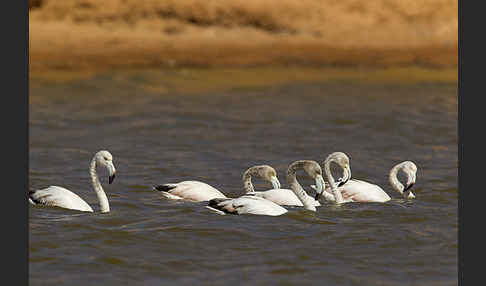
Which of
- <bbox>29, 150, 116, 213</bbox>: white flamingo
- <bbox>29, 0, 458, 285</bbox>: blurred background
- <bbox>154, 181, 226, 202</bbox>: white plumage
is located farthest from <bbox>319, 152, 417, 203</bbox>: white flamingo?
<bbox>29, 150, 116, 213</bbox>: white flamingo

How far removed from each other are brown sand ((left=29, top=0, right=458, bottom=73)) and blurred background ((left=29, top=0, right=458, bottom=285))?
0.11ft

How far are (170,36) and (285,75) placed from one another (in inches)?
108

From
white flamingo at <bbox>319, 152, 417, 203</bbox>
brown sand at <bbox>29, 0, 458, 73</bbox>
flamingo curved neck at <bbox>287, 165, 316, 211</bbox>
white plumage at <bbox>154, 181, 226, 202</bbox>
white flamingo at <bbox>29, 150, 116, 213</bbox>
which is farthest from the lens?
brown sand at <bbox>29, 0, 458, 73</bbox>

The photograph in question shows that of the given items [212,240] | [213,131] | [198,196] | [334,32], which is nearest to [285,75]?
[334,32]

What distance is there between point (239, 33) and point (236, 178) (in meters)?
8.86

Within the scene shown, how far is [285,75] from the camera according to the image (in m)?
22.3

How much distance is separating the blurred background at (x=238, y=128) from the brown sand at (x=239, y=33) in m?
0.03

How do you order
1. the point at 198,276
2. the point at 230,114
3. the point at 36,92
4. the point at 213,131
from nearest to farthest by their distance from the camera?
the point at 198,276
the point at 213,131
the point at 230,114
the point at 36,92

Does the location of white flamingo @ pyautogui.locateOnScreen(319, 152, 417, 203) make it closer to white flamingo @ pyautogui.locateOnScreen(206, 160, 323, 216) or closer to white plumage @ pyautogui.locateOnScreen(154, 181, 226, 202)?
white flamingo @ pyautogui.locateOnScreen(206, 160, 323, 216)

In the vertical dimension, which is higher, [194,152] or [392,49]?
[392,49]

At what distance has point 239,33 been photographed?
75.0 feet

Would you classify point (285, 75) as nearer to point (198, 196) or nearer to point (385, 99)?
point (385, 99)

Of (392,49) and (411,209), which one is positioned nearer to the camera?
(411,209)

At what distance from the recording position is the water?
30.8ft
